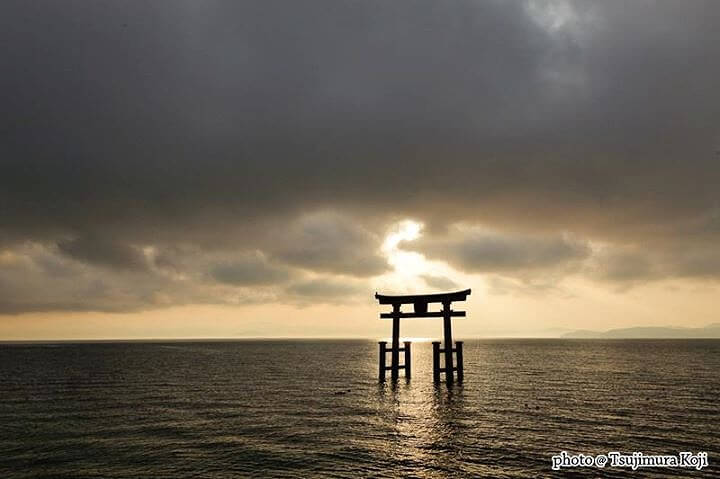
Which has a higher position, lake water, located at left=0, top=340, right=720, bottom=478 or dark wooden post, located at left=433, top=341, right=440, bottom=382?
dark wooden post, located at left=433, top=341, right=440, bottom=382

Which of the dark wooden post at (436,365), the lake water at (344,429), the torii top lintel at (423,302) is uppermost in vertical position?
the torii top lintel at (423,302)

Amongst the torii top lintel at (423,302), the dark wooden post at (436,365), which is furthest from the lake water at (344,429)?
the torii top lintel at (423,302)

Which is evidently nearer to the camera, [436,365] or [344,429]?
[344,429]

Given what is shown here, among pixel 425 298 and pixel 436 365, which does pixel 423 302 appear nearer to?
pixel 425 298

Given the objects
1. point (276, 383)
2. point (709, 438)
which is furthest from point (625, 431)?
point (276, 383)

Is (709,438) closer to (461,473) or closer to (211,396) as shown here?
(461,473)

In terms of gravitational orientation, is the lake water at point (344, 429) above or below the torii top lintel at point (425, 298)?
below

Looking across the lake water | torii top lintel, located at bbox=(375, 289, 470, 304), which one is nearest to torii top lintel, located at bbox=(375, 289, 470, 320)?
torii top lintel, located at bbox=(375, 289, 470, 304)

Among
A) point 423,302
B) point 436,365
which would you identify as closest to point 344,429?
point 423,302

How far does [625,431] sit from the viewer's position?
76.9ft

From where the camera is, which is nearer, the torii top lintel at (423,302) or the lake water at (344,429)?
the lake water at (344,429)

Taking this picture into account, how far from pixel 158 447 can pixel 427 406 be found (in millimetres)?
16329

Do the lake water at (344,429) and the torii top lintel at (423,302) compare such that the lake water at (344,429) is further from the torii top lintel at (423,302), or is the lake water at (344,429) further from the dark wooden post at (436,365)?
the torii top lintel at (423,302)

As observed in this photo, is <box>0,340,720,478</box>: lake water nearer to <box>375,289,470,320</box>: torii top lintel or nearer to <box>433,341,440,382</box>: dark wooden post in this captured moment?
<box>433,341,440,382</box>: dark wooden post
